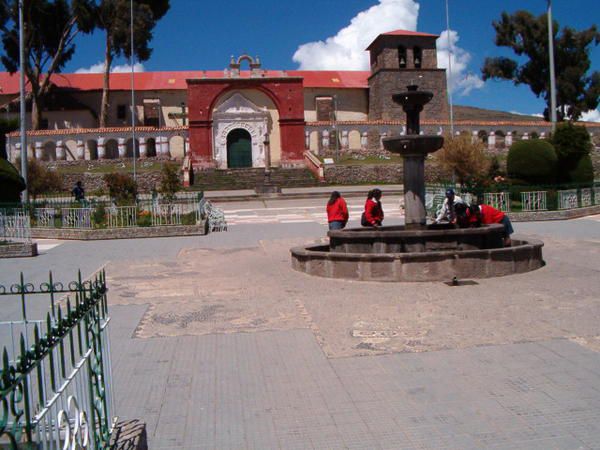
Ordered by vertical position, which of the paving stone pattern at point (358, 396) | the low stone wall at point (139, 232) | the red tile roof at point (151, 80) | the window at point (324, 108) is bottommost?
the paving stone pattern at point (358, 396)

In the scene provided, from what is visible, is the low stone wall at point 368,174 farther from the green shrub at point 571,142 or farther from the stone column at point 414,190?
the stone column at point 414,190

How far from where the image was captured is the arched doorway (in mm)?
45500

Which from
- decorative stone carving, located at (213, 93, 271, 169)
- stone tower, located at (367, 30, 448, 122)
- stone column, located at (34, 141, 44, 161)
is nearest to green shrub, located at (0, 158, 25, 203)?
decorative stone carving, located at (213, 93, 271, 169)

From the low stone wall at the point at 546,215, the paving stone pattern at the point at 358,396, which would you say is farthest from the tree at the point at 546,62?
the paving stone pattern at the point at 358,396

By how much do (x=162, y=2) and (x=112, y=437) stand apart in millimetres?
53049

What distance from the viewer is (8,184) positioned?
1939cm

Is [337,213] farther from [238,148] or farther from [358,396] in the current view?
[238,148]

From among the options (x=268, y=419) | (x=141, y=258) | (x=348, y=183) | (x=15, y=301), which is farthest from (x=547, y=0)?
(x=268, y=419)

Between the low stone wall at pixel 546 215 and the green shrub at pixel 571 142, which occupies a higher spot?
the green shrub at pixel 571 142

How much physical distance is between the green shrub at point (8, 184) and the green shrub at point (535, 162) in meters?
18.0

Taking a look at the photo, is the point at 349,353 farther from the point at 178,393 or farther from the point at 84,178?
the point at 84,178

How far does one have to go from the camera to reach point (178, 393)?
206 inches

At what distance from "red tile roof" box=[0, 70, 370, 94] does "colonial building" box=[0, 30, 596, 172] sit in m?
0.15

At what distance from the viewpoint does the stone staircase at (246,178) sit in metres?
38.5
